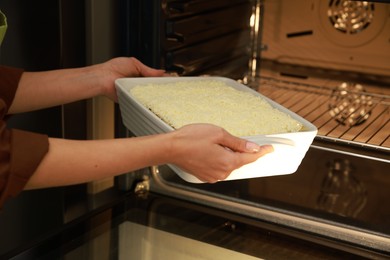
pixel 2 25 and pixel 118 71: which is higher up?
pixel 2 25

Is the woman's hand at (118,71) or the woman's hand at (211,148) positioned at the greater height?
the woman's hand at (118,71)

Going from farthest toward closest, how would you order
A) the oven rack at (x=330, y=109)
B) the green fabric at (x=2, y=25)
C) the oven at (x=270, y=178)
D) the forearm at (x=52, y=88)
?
the oven rack at (x=330, y=109), the oven at (x=270, y=178), the forearm at (x=52, y=88), the green fabric at (x=2, y=25)

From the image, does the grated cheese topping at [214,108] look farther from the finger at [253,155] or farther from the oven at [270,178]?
the oven at [270,178]

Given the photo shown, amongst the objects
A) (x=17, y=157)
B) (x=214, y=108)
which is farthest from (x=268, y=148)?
(x=17, y=157)

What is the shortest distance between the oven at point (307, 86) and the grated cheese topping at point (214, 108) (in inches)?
8.4

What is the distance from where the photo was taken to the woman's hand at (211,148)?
97 cm

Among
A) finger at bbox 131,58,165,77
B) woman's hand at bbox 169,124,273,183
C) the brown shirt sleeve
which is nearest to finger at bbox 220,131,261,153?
woman's hand at bbox 169,124,273,183

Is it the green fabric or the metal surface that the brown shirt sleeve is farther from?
the metal surface

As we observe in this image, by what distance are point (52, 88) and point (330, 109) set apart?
0.76 m

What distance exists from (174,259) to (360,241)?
403 millimetres

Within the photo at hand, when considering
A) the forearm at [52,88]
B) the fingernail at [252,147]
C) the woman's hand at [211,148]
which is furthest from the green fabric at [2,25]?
the fingernail at [252,147]

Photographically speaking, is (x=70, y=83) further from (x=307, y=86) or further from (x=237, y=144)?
(x=307, y=86)

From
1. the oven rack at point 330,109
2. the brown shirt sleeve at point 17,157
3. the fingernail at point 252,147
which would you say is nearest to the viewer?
the brown shirt sleeve at point 17,157

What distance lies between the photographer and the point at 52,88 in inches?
48.8
